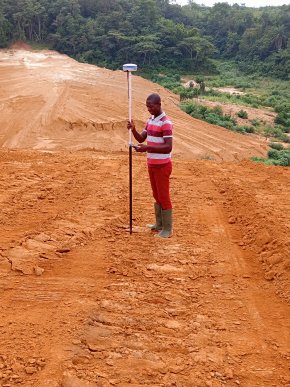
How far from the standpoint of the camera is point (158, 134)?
4.67 m

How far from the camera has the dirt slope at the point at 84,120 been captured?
12.8m

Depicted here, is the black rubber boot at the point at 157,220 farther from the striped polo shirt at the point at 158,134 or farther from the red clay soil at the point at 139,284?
the striped polo shirt at the point at 158,134

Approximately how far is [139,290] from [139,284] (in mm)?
110

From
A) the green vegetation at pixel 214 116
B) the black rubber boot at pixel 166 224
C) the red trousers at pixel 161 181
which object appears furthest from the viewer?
the green vegetation at pixel 214 116

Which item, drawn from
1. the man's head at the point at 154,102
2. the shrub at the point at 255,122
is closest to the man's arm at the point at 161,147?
the man's head at the point at 154,102

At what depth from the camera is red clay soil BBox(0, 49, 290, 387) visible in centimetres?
292

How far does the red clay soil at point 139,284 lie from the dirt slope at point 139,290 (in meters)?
0.01

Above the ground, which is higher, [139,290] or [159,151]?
[159,151]

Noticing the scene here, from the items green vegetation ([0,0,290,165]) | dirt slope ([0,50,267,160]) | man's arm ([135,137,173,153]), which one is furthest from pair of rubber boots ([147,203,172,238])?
green vegetation ([0,0,290,165])

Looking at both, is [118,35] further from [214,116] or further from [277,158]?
[277,158]

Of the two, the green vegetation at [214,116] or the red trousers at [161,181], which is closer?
the red trousers at [161,181]

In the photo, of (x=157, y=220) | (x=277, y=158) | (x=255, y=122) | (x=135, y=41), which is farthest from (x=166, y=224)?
(x=135, y=41)

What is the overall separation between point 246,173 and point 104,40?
30046 millimetres

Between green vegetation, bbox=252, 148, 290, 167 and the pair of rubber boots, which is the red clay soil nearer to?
the pair of rubber boots
